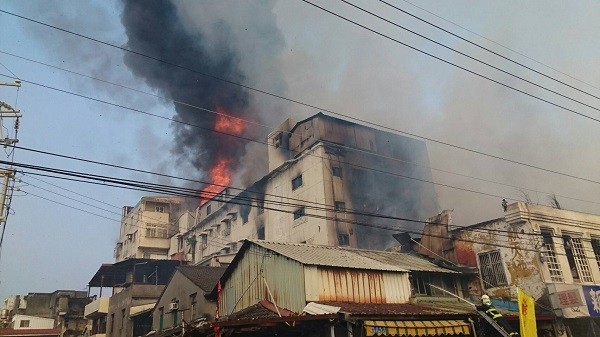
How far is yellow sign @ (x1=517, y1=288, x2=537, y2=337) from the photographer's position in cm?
1351

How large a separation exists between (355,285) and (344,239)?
22.6 metres

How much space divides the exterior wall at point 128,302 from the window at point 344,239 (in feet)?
57.1

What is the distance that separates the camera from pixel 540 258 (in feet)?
80.5

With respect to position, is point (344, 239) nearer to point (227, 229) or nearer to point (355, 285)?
point (227, 229)

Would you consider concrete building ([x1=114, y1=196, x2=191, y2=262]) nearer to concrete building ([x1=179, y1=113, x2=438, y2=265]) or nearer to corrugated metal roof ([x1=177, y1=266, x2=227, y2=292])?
concrete building ([x1=179, y1=113, x2=438, y2=265])

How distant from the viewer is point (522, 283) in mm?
24922

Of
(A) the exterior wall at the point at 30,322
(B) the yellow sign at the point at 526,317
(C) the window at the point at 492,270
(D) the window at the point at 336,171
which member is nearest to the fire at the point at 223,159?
(D) the window at the point at 336,171

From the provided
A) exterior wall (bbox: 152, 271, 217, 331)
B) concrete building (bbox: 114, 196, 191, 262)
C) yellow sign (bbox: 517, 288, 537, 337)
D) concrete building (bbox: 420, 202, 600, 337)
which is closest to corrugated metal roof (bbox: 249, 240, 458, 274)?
concrete building (bbox: 420, 202, 600, 337)

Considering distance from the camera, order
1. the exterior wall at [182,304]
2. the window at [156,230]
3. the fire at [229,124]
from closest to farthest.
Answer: the exterior wall at [182,304]
the fire at [229,124]
the window at [156,230]

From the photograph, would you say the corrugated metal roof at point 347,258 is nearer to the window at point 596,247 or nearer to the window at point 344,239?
the window at point 596,247

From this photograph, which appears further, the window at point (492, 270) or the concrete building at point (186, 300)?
the concrete building at point (186, 300)

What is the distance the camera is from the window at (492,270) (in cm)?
2602

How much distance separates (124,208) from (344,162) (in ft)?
169

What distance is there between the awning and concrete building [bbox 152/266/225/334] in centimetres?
1297
